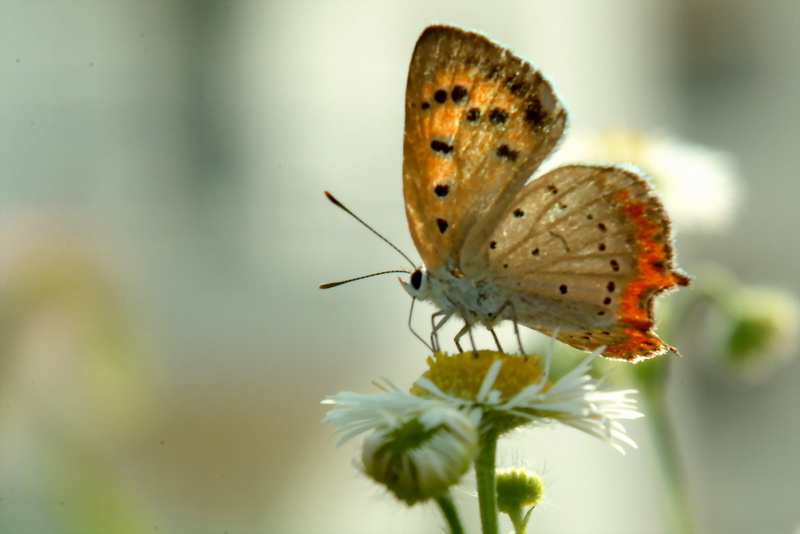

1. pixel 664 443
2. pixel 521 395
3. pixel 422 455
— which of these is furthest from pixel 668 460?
pixel 422 455

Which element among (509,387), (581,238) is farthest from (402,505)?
(581,238)

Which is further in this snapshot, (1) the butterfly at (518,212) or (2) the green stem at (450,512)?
(1) the butterfly at (518,212)

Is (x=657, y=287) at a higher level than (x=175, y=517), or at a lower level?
higher

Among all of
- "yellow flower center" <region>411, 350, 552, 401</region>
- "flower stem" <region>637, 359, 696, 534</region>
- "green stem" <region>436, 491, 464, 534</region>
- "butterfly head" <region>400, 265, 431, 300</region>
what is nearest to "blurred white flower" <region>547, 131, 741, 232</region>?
"flower stem" <region>637, 359, 696, 534</region>

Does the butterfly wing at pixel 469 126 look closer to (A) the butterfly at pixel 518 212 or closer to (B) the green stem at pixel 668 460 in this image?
(A) the butterfly at pixel 518 212

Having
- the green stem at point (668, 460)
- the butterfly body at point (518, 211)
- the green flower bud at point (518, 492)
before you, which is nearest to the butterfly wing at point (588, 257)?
the butterfly body at point (518, 211)

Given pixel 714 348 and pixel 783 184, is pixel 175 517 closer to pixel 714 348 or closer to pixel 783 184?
pixel 714 348

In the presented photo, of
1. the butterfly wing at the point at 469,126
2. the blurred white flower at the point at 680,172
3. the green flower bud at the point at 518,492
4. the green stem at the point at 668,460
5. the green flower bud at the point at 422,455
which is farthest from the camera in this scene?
the blurred white flower at the point at 680,172
